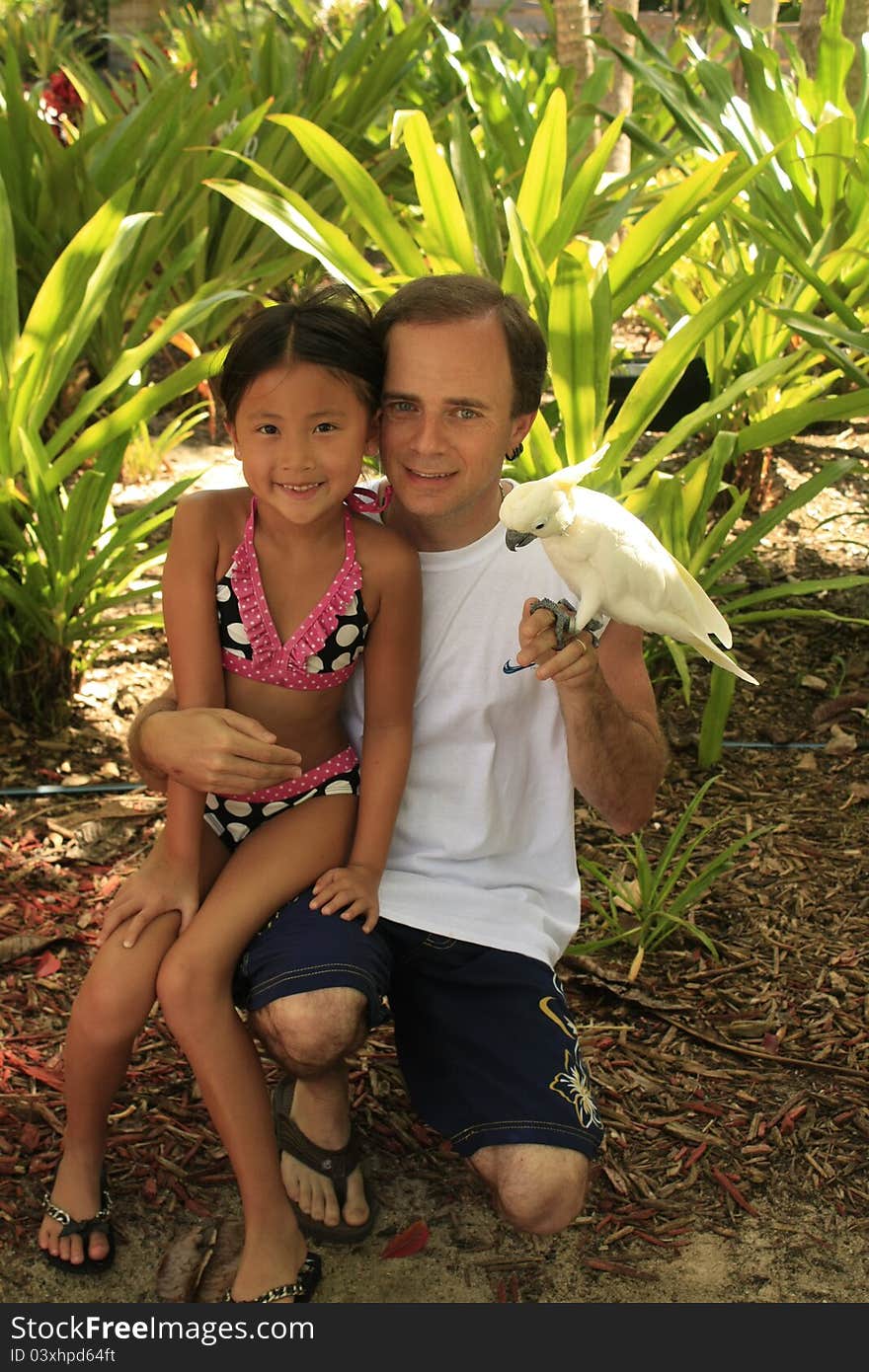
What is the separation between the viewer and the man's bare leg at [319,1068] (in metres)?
1.41

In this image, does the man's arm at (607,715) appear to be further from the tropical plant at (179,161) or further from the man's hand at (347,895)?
the tropical plant at (179,161)

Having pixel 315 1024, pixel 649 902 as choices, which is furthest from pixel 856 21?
pixel 315 1024

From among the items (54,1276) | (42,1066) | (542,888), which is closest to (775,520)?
(542,888)

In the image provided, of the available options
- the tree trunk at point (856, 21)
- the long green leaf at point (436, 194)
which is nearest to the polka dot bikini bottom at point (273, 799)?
the long green leaf at point (436, 194)

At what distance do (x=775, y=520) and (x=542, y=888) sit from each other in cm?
114

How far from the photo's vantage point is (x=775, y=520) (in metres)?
2.46

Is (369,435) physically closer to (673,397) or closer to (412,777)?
(412,777)

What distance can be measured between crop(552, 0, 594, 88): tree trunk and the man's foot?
13.9 ft

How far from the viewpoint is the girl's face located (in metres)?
1.42

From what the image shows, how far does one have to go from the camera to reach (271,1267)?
4.69 ft

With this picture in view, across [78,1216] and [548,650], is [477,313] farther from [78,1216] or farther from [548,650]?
[78,1216]

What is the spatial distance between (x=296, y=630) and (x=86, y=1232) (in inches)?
28.6

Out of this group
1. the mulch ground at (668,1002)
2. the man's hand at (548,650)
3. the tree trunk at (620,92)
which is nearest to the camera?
the man's hand at (548,650)

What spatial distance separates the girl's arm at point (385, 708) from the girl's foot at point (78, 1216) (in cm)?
43
